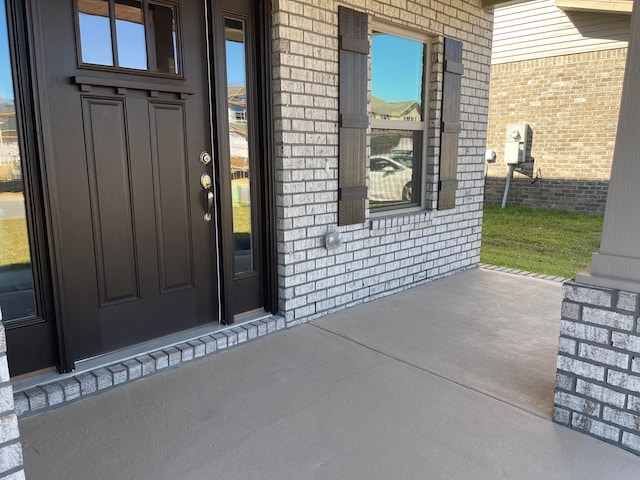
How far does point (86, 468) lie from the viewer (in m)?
→ 1.85

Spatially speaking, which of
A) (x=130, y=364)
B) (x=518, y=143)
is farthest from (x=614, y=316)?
(x=518, y=143)

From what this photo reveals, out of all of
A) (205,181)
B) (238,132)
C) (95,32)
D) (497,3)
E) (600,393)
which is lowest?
(600,393)

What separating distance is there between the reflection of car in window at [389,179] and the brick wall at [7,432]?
122 inches

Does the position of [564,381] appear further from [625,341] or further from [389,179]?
[389,179]

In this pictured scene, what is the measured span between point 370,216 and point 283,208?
101cm

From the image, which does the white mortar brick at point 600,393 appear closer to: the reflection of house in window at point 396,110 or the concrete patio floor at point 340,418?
the concrete patio floor at point 340,418

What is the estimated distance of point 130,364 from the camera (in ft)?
8.30

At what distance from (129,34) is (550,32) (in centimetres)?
849

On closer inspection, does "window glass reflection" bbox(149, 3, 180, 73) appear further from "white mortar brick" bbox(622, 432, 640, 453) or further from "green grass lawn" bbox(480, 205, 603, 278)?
"green grass lawn" bbox(480, 205, 603, 278)

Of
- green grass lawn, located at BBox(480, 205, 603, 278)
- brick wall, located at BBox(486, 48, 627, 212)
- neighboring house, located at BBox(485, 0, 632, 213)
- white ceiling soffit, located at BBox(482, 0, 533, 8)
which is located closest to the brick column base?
green grass lawn, located at BBox(480, 205, 603, 278)

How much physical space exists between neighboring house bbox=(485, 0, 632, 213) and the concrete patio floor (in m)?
6.59

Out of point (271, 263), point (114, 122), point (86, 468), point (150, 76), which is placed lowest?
point (86, 468)

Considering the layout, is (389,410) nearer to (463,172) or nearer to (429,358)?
(429,358)

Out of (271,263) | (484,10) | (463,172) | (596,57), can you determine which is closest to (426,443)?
(271,263)
